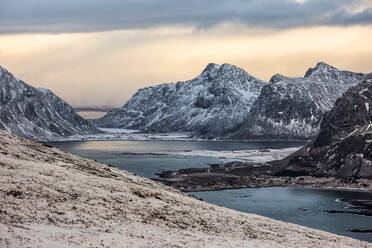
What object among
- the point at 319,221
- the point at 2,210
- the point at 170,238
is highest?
the point at 2,210

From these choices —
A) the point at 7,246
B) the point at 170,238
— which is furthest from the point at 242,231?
the point at 7,246

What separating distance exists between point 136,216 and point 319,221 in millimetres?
91151

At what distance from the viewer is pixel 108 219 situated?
172ft

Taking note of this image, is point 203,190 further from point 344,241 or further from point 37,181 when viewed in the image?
point 37,181

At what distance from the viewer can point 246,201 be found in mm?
170625

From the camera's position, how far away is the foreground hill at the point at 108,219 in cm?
4575

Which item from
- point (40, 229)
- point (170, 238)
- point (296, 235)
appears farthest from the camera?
point (296, 235)

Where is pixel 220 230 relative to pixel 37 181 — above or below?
below

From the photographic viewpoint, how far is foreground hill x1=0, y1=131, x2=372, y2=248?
4575 cm

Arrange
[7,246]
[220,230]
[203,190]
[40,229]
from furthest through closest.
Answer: [203,190], [220,230], [40,229], [7,246]

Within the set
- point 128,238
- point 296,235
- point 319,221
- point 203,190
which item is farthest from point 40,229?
point 203,190

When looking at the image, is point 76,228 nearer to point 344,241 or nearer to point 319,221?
point 344,241

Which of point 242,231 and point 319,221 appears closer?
point 242,231

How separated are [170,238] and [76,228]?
27.3ft
